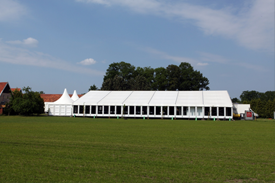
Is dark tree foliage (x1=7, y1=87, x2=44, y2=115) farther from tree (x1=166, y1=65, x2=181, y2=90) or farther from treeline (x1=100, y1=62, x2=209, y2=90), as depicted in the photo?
tree (x1=166, y1=65, x2=181, y2=90)

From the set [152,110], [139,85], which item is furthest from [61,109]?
[139,85]

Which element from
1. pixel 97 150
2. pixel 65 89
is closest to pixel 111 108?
pixel 65 89

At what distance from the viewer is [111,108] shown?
3441 centimetres

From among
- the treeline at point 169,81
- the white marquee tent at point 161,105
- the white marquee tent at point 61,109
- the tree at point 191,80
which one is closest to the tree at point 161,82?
the treeline at point 169,81

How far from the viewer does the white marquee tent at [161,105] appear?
32.2 metres

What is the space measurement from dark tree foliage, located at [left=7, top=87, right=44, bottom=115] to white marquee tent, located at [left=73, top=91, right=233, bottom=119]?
5176 millimetres

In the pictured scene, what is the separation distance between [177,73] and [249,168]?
186 ft

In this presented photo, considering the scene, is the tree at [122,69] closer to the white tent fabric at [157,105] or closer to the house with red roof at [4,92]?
the house with red roof at [4,92]

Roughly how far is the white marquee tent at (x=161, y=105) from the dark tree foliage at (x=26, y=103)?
5.18m

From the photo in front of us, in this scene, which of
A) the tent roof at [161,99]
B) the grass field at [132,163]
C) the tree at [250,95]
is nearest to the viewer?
the grass field at [132,163]

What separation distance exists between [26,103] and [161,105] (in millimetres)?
18151

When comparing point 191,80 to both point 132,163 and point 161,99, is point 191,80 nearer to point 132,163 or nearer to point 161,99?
point 161,99

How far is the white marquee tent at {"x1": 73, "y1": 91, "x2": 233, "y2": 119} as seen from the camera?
3219cm

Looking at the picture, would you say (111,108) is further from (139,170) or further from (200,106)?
(139,170)
